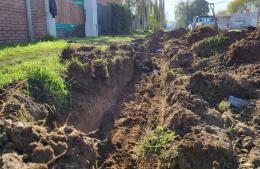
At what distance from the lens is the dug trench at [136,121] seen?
2895 mm

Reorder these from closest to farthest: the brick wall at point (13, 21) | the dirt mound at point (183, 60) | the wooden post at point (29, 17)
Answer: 1. the dirt mound at point (183, 60)
2. the brick wall at point (13, 21)
3. the wooden post at point (29, 17)

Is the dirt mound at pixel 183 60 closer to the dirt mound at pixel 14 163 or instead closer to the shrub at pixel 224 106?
the shrub at pixel 224 106

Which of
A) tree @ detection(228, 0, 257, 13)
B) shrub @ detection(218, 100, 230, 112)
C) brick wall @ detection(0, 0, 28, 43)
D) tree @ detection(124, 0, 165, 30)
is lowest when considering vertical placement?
shrub @ detection(218, 100, 230, 112)

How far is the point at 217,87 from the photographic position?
5902 millimetres

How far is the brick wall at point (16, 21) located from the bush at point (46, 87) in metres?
5.44

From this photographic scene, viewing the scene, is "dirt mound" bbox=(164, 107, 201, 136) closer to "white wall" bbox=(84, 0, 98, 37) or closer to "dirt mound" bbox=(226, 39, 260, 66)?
"dirt mound" bbox=(226, 39, 260, 66)

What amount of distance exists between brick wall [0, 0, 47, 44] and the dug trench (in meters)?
3.60

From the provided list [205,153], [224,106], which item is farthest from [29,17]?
[205,153]

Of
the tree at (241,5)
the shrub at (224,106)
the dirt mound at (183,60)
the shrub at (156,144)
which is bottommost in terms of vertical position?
the shrub at (156,144)

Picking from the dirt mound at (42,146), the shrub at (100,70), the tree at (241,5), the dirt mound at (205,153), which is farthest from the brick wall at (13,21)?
the tree at (241,5)

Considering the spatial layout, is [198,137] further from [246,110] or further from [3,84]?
[3,84]

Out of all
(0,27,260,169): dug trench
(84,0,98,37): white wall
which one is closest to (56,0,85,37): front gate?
(84,0,98,37): white wall

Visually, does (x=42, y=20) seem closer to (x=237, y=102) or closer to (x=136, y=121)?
(x=136, y=121)

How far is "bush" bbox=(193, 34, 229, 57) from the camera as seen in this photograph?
9680 mm
